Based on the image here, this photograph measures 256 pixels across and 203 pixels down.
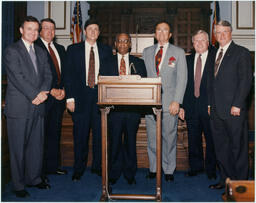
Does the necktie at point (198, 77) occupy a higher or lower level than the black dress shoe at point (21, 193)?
higher

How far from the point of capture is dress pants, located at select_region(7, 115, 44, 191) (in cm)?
271

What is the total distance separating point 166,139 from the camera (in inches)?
128

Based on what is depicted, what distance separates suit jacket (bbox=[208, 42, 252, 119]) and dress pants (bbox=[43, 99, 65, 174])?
1.84 m

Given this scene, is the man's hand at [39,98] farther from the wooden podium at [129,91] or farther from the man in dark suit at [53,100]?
the wooden podium at [129,91]

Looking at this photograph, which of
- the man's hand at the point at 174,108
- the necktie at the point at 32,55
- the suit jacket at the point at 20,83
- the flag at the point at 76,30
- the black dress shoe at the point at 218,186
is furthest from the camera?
the flag at the point at 76,30

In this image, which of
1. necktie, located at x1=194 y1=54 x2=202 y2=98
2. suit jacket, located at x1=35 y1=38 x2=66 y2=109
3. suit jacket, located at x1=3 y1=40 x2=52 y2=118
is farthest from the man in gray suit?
suit jacket, located at x1=3 y1=40 x2=52 y2=118

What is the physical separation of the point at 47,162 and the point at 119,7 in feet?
17.8

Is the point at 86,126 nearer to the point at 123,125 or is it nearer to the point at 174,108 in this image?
the point at 123,125

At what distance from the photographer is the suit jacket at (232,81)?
2668 mm

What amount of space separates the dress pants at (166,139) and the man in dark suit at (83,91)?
2.00ft

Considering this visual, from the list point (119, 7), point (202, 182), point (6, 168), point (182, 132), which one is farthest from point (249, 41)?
point (6, 168)

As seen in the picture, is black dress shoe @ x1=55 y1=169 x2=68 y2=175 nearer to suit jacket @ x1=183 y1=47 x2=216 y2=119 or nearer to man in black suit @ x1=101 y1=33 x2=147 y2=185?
man in black suit @ x1=101 y1=33 x2=147 y2=185

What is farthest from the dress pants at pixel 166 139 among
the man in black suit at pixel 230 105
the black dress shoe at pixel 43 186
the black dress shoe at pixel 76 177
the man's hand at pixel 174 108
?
the black dress shoe at pixel 43 186

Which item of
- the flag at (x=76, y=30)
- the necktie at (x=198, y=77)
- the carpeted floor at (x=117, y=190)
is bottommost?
the carpeted floor at (x=117, y=190)
